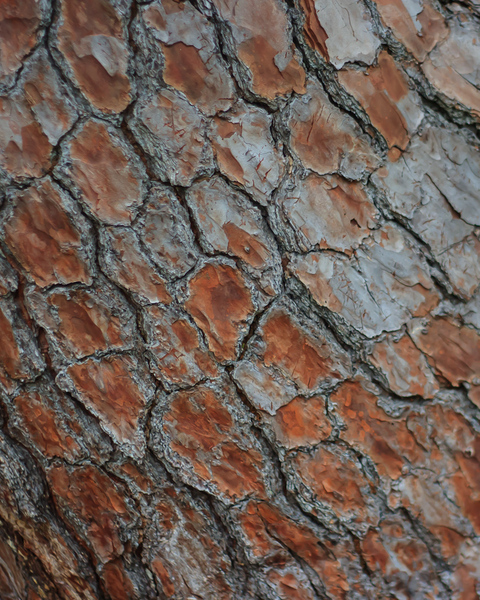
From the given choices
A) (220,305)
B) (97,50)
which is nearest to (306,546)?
(220,305)

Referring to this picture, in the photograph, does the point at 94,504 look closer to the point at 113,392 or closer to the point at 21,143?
the point at 113,392

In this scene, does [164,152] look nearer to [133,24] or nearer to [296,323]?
[133,24]

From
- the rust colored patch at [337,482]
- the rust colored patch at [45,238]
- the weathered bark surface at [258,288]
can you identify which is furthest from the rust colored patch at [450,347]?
the rust colored patch at [45,238]

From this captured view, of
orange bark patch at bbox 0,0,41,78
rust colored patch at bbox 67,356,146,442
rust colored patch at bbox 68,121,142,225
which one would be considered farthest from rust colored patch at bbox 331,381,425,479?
orange bark patch at bbox 0,0,41,78

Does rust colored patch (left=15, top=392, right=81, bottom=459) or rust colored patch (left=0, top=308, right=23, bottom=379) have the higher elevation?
rust colored patch (left=0, top=308, right=23, bottom=379)

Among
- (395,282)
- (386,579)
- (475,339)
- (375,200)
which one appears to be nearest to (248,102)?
(375,200)

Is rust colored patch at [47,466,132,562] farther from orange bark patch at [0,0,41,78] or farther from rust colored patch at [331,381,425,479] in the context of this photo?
orange bark patch at [0,0,41,78]
